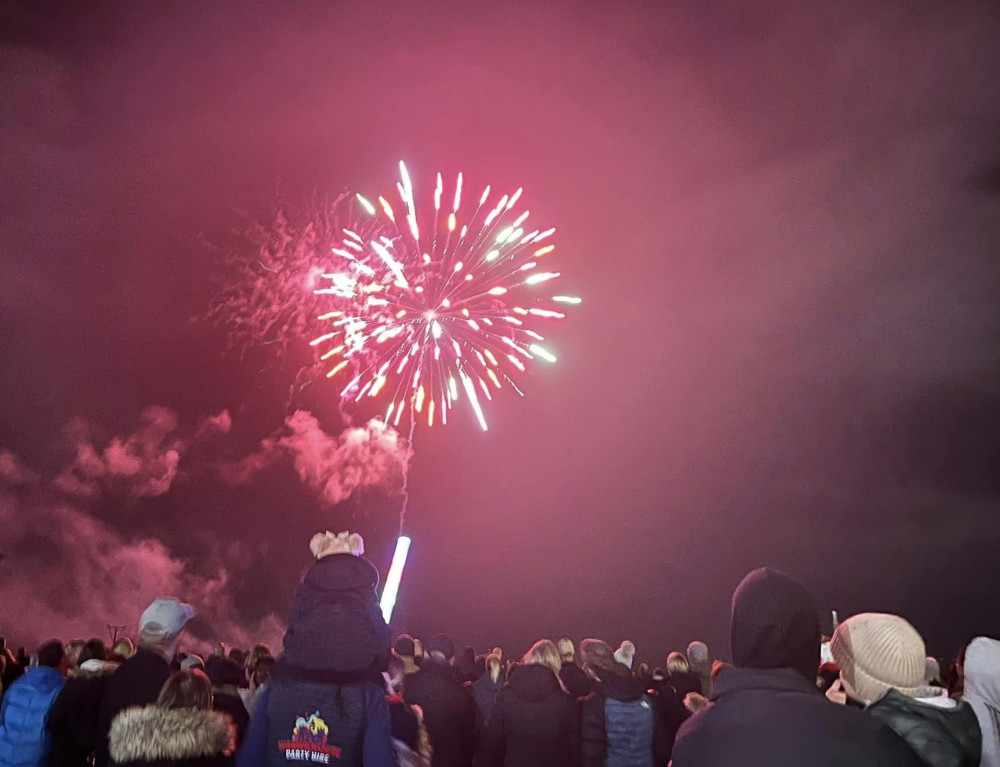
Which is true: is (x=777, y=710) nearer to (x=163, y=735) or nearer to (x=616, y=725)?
(x=163, y=735)

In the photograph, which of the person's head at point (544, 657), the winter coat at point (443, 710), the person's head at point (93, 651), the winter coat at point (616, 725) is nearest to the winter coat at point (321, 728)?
the person's head at point (544, 657)

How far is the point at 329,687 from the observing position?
14.6 ft

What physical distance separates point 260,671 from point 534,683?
2829mm

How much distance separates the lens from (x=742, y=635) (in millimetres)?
3201

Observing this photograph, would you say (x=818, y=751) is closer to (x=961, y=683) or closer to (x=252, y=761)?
(x=252, y=761)

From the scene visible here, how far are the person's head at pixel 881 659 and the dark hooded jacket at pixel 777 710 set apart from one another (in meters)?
1.00

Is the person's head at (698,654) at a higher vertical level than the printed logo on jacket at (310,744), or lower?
lower

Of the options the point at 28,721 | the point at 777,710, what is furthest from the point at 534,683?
the point at 28,721

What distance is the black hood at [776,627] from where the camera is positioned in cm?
312

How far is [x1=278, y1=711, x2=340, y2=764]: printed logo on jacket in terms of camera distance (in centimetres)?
439

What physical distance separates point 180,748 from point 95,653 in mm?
3755

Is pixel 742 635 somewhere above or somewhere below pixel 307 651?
above

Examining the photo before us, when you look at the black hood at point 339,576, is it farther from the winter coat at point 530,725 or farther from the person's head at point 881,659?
the person's head at point 881,659

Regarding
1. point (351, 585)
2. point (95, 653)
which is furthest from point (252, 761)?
point (95, 653)
